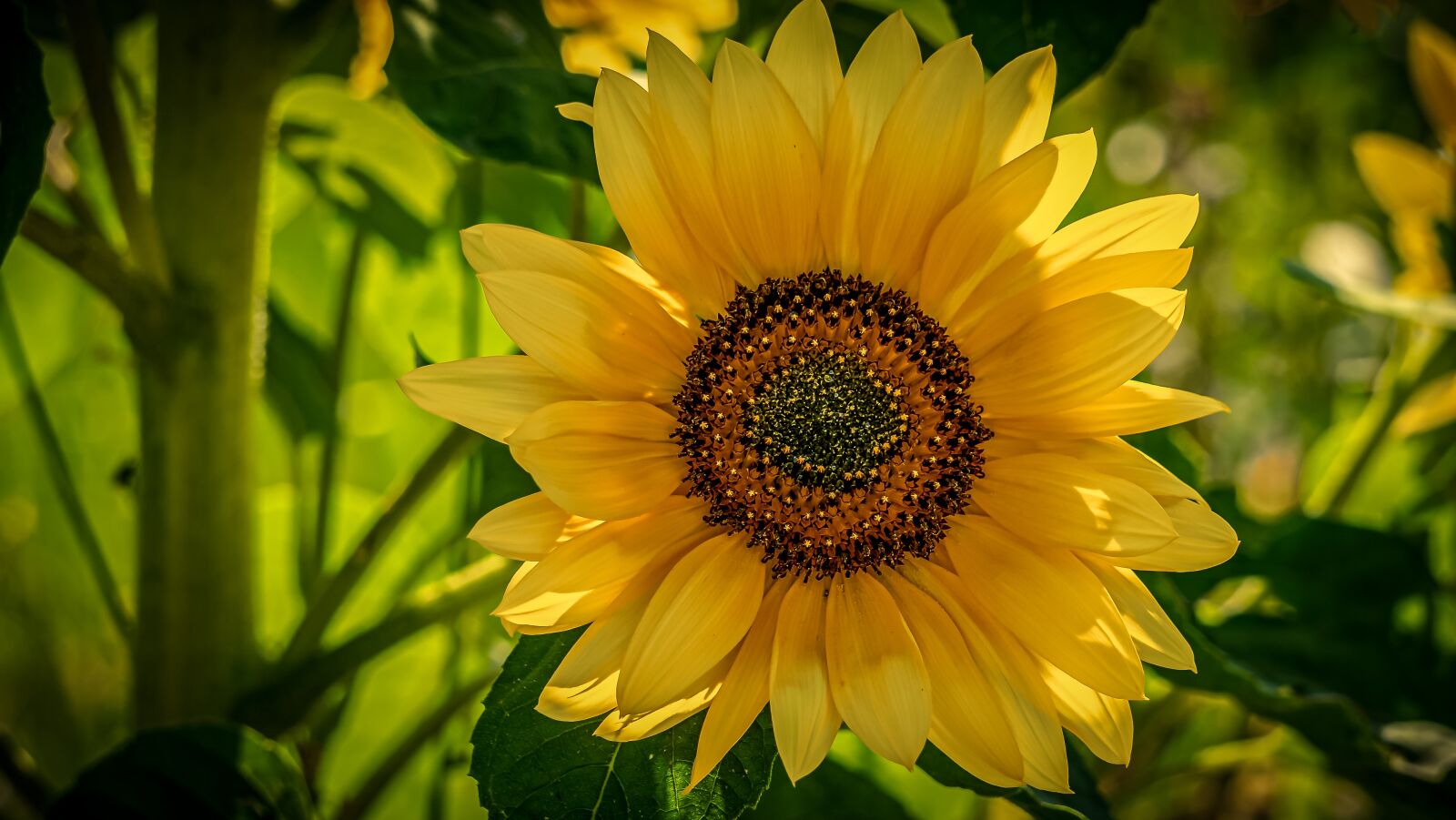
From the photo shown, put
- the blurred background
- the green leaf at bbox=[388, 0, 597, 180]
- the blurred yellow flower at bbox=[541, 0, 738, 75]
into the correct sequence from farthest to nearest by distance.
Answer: the blurred yellow flower at bbox=[541, 0, 738, 75] < the blurred background < the green leaf at bbox=[388, 0, 597, 180]

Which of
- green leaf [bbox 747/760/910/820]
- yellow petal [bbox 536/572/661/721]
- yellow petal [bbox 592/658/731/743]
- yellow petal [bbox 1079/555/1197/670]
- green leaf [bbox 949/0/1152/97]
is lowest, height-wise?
green leaf [bbox 747/760/910/820]

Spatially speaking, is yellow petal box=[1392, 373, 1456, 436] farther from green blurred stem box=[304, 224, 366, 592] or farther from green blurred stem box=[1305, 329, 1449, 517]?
green blurred stem box=[304, 224, 366, 592]

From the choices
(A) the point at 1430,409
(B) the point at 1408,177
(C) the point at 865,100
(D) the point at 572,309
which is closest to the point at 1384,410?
(A) the point at 1430,409

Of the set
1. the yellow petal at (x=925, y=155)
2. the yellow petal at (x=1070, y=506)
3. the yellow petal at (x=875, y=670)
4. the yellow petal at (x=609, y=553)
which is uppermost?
the yellow petal at (x=925, y=155)

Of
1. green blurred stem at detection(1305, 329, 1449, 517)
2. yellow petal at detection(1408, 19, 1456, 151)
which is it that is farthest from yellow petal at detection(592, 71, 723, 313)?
yellow petal at detection(1408, 19, 1456, 151)

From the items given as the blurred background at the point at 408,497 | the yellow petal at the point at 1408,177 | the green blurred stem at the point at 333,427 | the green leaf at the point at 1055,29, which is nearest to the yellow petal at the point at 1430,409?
the blurred background at the point at 408,497

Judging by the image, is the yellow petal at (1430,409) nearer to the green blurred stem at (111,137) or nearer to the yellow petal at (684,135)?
the yellow petal at (684,135)

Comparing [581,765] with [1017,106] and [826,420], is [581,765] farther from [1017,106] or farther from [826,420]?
[1017,106]
